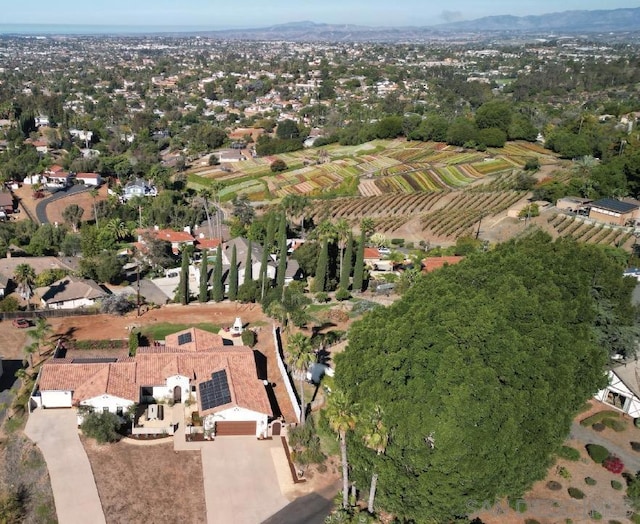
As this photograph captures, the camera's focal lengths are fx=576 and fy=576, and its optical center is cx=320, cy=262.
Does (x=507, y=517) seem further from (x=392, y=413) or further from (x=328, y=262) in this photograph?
(x=328, y=262)

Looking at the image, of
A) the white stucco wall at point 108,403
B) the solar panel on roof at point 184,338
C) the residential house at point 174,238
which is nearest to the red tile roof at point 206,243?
the residential house at point 174,238

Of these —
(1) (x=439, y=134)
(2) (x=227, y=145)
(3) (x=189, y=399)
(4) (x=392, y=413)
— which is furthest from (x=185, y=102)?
(4) (x=392, y=413)

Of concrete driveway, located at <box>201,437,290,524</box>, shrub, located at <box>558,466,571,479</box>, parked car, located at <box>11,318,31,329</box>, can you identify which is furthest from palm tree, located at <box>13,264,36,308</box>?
shrub, located at <box>558,466,571,479</box>

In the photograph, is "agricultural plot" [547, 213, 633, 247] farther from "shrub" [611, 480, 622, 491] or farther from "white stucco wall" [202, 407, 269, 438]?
"white stucco wall" [202, 407, 269, 438]

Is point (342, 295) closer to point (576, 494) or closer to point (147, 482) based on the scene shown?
point (147, 482)

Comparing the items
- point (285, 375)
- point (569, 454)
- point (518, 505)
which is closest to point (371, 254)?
point (285, 375)

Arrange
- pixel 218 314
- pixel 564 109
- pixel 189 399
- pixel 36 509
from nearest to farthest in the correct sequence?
pixel 36 509, pixel 189 399, pixel 218 314, pixel 564 109

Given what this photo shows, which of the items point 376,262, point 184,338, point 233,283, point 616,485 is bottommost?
point 376,262
